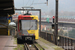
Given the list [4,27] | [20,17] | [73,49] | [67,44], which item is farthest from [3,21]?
[73,49]

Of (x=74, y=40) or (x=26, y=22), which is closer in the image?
(x=74, y=40)

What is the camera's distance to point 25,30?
1541 centimetres

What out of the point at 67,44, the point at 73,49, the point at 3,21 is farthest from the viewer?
the point at 3,21

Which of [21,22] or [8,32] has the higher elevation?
[21,22]

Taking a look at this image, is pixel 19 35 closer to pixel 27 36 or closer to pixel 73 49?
pixel 27 36

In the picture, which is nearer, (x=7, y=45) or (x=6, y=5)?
(x=6, y=5)

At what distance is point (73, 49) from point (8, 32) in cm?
1787

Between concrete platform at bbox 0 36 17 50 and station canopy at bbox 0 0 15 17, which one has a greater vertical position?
station canopy at bbox 0 0 15 17

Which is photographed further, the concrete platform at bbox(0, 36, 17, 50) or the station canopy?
the concrete platform at bbox(0, 36, 17, 50)

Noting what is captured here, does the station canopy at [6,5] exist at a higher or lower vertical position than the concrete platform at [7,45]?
higher

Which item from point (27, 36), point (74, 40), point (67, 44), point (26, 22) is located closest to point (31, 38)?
point (27, 36)

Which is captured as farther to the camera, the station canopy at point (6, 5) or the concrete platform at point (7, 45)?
the concrete platform at point (7, 45)

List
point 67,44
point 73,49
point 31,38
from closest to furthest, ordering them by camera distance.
A: point 73,49
point 67,44
point 31,38

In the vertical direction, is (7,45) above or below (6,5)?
below
